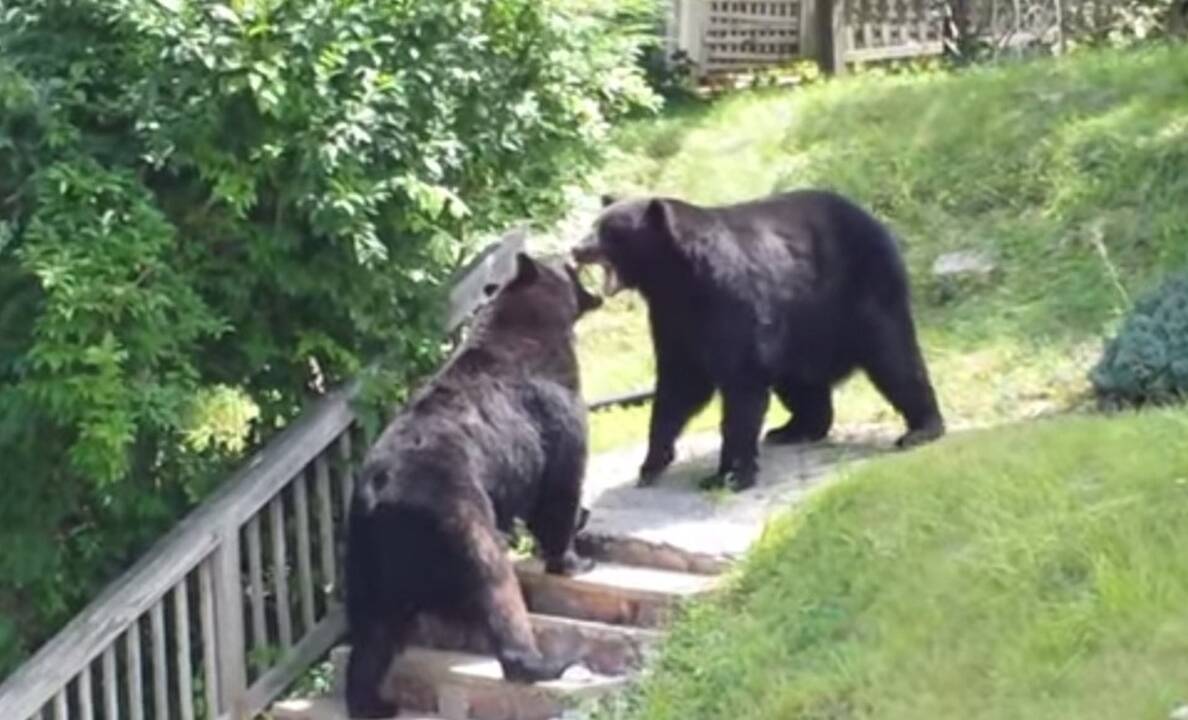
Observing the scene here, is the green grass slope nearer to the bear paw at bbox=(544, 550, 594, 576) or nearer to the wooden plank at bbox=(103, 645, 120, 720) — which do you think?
the bear paw at bbox=(544, 550, 594, 576)

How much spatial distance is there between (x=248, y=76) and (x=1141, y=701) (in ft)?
11.0

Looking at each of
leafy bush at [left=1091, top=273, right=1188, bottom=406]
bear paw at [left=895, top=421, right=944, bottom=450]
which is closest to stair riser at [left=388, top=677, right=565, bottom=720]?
bear paw at [left=895, top=421, right=944, bottom=450]

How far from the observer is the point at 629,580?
24.6ft

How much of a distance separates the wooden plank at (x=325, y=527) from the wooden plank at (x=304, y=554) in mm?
48

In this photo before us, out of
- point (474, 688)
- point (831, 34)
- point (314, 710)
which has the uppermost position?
point (831, 34)

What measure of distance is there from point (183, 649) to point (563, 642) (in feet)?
4.06

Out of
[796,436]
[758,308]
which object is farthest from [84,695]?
[796,436]

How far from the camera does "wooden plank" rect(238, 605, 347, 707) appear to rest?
7715 millimetres

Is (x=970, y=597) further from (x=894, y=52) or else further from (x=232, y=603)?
(x=894, y=52)

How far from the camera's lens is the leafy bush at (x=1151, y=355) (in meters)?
8.33

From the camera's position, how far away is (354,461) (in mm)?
8133

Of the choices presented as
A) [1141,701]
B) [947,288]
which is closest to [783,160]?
[947,288]

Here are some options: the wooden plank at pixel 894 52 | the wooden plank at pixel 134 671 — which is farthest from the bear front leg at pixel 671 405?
the wooden plank at pixel 894 52

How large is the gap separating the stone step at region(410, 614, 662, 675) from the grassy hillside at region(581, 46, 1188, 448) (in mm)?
2024
